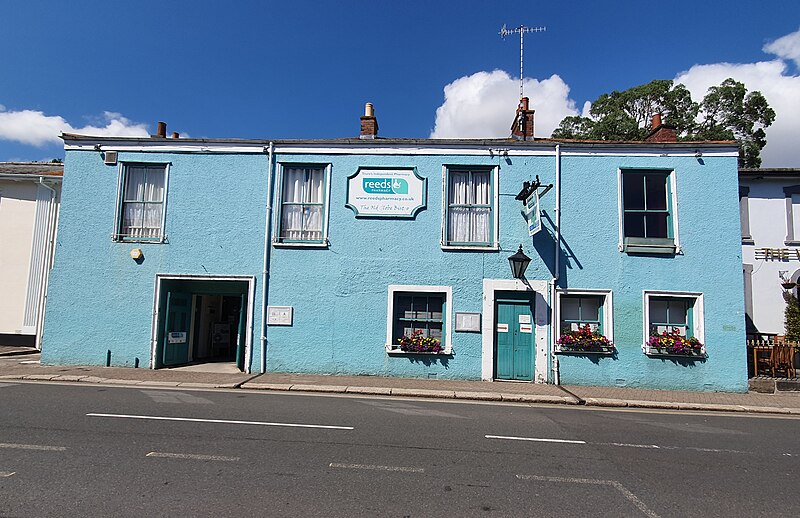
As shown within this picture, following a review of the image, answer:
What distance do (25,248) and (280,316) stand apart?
1065 centimetres

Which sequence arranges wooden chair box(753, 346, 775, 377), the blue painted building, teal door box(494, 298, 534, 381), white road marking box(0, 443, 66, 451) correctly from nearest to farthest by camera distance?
white road marking box(0, 443, 66, 451), the blue painted building, teal door box(494, 298, 534, 381), wooden chair box(753, 346, 775, 377)

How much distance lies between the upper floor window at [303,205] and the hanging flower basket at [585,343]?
6759 mm

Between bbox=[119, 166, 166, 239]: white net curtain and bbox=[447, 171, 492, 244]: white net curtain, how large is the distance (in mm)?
7958

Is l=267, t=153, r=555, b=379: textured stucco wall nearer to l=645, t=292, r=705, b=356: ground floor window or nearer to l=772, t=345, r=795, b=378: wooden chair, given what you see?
l=645, t=292, r=705, b=356: ground floor window

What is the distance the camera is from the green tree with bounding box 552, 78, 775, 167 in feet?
82.1

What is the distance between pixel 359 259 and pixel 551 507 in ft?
29.5

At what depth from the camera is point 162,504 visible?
4227 millimetres

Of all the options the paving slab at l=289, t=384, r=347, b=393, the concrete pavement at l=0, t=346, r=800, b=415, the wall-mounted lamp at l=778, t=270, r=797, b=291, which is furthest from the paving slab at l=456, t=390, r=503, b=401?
the wall-mounted lamp at l=778, t=270, r=797, b=291

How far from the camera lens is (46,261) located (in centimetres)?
1667

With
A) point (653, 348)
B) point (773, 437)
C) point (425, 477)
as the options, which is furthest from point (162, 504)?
point (653, 348)

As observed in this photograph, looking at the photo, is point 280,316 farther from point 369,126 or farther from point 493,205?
point 493,205

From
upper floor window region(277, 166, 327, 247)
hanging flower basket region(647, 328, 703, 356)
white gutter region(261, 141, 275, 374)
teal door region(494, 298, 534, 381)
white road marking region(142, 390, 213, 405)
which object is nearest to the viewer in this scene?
white road marking region(142, 390, 213, 405)

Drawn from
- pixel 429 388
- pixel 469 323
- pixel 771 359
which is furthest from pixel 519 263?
pixel 771 359

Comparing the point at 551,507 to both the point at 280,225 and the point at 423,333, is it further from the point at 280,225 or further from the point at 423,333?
the point at 280,225
